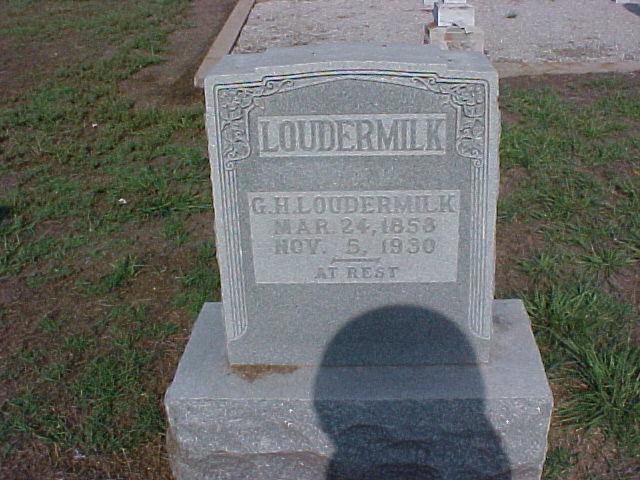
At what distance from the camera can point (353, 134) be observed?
7.75ft

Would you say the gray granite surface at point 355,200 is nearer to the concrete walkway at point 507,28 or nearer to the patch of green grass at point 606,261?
the patch of green grass at point 606,261

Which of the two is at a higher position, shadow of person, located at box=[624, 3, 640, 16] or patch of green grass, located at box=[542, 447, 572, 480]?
patch of green grass, located at box=[542, 447, 572, 480]

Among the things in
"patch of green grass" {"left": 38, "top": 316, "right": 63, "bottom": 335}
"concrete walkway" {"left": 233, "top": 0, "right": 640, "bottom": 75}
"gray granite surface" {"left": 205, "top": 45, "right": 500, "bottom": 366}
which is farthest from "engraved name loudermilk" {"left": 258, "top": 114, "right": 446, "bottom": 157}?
"concrete walkway" {"left": 233, "top": 0, "right": 640, "bottom": 75}

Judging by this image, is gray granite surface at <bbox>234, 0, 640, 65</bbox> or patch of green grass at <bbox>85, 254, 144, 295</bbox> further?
gray granite surface at <bbox>234, 0, 640, 65</bbox>

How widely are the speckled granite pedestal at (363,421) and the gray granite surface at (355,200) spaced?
3.7 inches

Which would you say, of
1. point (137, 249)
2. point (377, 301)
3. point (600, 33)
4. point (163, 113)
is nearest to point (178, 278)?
point (137, 249)

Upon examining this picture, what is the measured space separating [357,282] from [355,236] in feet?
0.52

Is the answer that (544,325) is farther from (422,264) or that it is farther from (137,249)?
(137,249)

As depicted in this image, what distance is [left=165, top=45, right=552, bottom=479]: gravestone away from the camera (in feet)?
7.66

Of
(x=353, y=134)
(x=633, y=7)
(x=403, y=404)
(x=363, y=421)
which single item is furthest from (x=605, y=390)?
(x=633, y=7)

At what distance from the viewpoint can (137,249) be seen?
13.8 feet

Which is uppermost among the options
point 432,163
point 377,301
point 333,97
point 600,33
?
point 333,97

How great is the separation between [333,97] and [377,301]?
69 cm

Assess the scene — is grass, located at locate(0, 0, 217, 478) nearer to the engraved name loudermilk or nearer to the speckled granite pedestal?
the speckled granite pedestal
